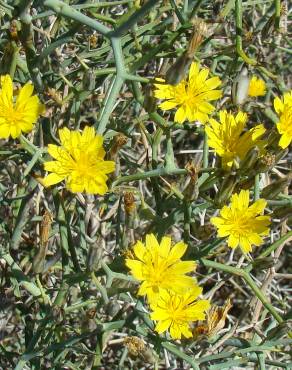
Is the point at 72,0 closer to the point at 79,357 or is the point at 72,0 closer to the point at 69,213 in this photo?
the point at 69,213

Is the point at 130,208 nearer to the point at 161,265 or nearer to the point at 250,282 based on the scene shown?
the point at 161,265

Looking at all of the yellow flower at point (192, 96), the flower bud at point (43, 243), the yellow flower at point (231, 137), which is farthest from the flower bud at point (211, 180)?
the flower bud at point (43, 243)

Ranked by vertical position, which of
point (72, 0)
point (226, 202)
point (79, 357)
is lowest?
point (79, 357)

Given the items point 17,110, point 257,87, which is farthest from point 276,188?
point 257,87

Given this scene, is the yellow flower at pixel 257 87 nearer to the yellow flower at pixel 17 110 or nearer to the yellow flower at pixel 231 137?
the yellow flower at pixel 231 137

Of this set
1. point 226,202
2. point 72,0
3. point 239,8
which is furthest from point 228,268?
point 72,0

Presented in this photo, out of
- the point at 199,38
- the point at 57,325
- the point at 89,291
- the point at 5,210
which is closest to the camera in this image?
the point at 199,38
